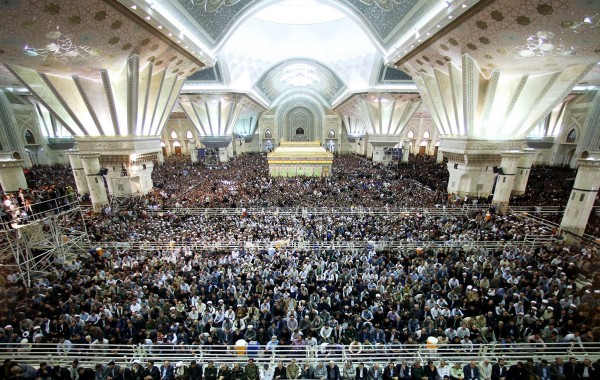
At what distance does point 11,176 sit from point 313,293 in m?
13.6

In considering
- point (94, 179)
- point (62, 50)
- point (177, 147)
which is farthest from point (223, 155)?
point (62, 50)

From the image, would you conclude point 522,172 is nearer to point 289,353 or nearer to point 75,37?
point 289,353

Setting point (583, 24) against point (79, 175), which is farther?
point (79, 175)

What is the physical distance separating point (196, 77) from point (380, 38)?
1515 centimetres

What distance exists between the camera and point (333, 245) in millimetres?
9844

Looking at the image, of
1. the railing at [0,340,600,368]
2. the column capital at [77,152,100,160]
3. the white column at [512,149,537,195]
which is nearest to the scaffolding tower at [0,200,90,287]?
the railing at [0,340,600,368]

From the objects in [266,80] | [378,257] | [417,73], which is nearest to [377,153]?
[417,73]

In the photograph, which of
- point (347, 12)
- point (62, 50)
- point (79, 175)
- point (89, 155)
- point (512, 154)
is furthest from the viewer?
point (347, 12)

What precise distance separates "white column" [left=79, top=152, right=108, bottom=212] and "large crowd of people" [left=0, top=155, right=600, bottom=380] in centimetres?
195

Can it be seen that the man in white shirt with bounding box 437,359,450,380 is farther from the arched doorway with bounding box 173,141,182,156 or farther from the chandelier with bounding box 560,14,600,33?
the arched doorway with bounding box 173,141,182,156

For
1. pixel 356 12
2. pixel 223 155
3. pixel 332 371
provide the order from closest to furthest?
pixel 332 371 < pixel 356 12 < pixel 223 155

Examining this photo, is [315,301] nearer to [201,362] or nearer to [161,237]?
[201,362]

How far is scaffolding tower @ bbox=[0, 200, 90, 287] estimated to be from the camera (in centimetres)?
808

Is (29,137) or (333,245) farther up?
(29,137)
